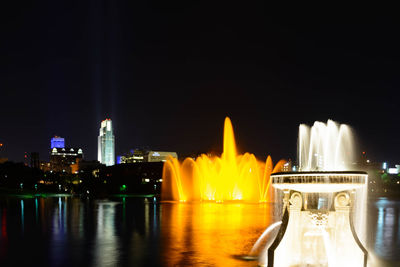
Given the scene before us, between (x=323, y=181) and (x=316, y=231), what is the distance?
4.25ft

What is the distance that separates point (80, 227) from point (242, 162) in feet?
107

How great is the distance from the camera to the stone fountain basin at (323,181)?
1105cm

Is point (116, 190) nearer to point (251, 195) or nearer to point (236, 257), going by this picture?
point (251, 195)

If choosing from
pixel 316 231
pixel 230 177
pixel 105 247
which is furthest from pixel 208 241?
pixel 230 177

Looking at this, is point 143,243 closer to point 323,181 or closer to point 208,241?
point 208,241

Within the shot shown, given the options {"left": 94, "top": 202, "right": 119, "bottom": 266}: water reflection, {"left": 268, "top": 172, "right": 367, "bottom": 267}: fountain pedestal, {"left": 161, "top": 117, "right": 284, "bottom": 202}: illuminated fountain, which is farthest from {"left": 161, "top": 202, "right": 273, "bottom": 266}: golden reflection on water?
{"left": 161, "top": 117, "right": 284, "bottom": 202}: illuminated fountain

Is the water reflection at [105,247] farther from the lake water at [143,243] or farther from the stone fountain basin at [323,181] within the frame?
the stone fountain basin at [323,181]

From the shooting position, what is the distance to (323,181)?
36.3 feet

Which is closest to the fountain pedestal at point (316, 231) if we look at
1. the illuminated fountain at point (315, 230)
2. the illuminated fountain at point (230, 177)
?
the illuminated fountain at point (315, 230)

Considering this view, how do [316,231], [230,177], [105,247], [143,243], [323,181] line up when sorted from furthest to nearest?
[230,177]
[143,243]
[105,247]
[316,231]
[323,181]

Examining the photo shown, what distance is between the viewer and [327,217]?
11422 mm

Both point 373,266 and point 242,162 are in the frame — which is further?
point 242,162

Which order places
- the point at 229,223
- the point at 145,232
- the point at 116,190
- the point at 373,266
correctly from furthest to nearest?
the point at 116,190
the point at 229,223
the point at 145,232
the point at 373,266

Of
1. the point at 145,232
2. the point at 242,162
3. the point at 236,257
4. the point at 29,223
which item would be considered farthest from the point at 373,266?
the point at 242,162
